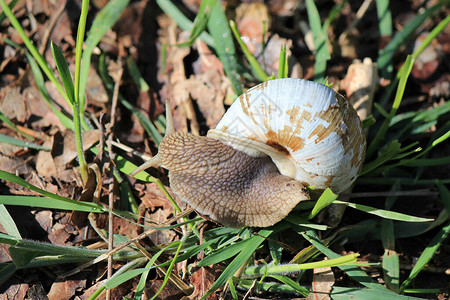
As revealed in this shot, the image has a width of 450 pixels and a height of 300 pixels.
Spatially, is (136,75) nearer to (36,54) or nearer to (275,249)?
(36,54)

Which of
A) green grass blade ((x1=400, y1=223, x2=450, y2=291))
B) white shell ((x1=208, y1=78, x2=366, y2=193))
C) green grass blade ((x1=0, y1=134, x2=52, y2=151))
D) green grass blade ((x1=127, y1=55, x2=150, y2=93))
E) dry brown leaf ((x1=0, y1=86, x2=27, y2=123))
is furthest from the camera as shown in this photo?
green grass blade ((x1=127, y1=55, x2=150, y2=93))

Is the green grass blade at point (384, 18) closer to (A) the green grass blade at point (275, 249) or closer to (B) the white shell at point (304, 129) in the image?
(B) the white shell at point (304, 129)

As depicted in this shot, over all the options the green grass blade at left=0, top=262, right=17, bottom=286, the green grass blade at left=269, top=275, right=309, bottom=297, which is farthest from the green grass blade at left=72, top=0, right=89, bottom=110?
the green grass blade at left=269, top=275, right=309, bottom=297

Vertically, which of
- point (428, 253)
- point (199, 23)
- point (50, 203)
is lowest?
point (428, 253)

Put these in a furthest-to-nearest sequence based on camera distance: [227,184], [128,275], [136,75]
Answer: [136,75] → [227,184] → [128,275]

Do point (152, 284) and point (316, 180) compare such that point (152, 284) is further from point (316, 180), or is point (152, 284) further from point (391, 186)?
point (391, 186)

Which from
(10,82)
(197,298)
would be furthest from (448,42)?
(10,82)

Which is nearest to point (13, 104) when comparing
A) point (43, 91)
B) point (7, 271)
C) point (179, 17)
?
point (43, 91)

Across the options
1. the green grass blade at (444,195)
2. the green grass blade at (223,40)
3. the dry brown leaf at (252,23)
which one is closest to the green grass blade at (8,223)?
the green grass blade at (223,40)

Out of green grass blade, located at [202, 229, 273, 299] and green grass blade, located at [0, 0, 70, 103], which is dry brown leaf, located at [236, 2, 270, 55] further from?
green grass blade, located at [202, 229, 273, 299]
